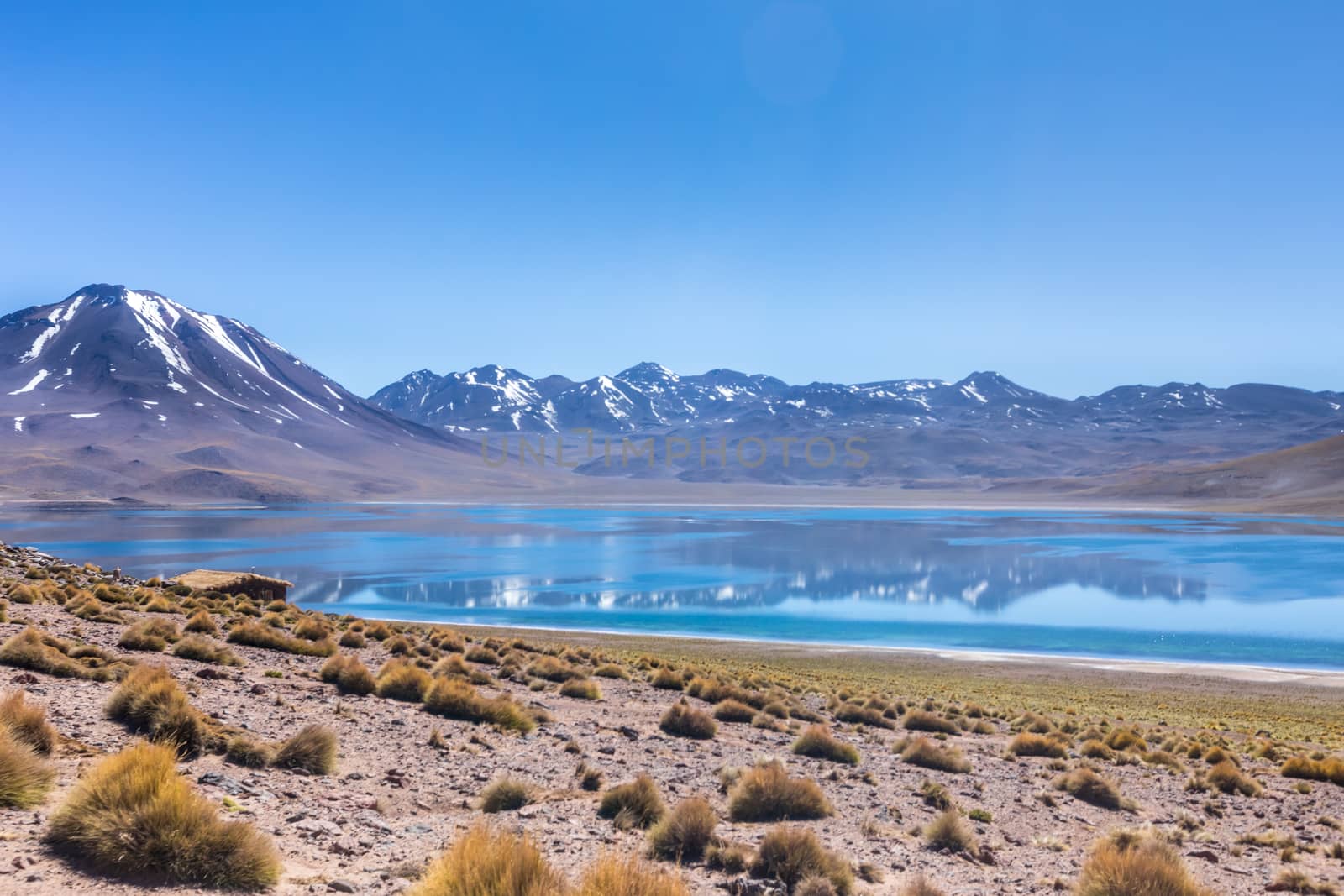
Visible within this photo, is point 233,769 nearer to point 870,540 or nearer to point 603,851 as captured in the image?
point 603,851

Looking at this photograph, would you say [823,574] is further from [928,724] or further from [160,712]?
[160,712]

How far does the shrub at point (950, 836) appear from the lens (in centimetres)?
712

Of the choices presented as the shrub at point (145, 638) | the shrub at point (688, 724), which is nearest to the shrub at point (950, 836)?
the shrub at point (688, 724)

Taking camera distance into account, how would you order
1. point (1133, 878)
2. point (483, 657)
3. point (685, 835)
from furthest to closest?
1. point (483, 657)
2. point (685, 835)
3. point (1133, 878)

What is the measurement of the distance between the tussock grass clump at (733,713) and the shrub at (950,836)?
5.14 meters

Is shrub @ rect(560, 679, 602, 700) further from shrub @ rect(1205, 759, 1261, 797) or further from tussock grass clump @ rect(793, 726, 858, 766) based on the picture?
shrub @ rect(1205, 759, 1261, 797)

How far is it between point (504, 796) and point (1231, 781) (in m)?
7.85

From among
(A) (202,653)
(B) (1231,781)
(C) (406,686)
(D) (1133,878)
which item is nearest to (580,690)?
(C) (406,686)

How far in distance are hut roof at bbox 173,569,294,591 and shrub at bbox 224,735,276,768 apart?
555 inches

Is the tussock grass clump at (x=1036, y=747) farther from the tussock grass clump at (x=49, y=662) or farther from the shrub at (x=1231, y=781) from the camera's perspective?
the tussock grass clump at (x=49, y=662)

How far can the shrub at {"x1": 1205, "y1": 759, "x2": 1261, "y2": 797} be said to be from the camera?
1000cm

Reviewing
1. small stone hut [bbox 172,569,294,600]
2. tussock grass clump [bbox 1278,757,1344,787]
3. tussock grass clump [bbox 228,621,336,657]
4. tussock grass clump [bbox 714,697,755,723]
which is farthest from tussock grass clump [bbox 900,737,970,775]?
small stone hut [bbox 172,569,294,600]

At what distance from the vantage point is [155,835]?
470 centimetres

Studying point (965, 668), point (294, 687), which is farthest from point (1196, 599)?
point (294, 687)
